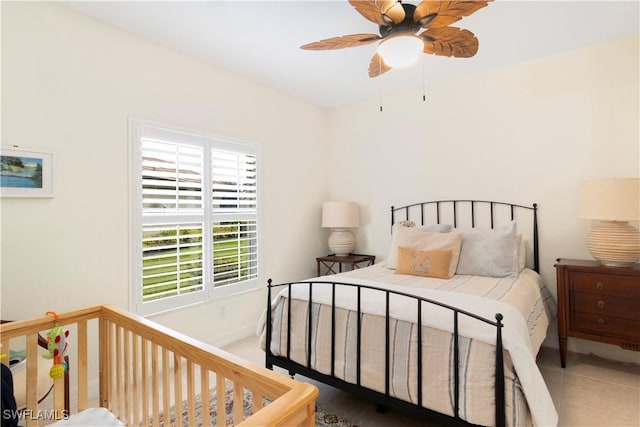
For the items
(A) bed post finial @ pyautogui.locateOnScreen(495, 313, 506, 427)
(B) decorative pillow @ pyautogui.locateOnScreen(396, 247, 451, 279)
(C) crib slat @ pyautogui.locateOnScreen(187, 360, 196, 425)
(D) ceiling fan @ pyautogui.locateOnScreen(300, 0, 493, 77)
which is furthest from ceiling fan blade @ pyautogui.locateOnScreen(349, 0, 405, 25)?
(C) crib slat @ pyautogui.locateOnScreen(187, 360, 196, 425)

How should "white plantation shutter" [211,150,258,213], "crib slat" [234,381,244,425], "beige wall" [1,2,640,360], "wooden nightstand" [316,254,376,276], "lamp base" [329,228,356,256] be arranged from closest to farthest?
1. "crib slat" [234,381,244,425]
2. "beige wall" [1,2,640,360]
3. "white plantation shutter" [211,150,258,213]
4. "wooden nightstand" [316,254,376,276]
5. "lamp base" [329,228,356,256]

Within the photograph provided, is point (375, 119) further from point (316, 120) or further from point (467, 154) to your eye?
point (467, 154)

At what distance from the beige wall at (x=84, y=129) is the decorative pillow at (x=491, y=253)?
2112 mm

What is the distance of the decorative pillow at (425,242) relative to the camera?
268cm

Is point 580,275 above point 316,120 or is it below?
below

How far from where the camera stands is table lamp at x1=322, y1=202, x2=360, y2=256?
12.3ft

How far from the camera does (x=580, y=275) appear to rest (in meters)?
2.39

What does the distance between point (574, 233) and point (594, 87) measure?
120cm

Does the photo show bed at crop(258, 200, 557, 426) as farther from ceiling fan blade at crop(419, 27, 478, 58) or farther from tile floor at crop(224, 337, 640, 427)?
ceiling fan blade at crop(419, 27, 478, 58)

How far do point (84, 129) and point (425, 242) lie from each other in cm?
266

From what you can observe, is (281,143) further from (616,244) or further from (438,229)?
(616,244)

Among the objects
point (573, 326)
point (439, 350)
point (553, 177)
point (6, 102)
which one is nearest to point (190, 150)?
point (6, 102)

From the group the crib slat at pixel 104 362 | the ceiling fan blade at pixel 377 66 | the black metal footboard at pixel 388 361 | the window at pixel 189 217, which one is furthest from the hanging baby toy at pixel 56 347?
the ceiling fan blade at pixel 377 66

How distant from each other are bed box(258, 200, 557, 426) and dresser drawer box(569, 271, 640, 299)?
0.85 ft
